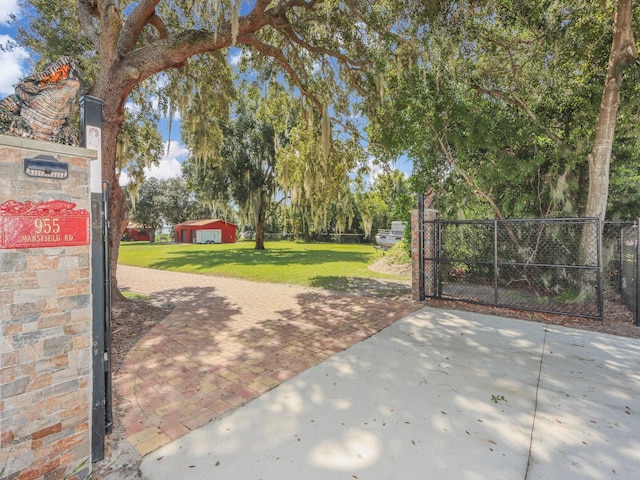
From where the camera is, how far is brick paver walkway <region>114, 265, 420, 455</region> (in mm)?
2406

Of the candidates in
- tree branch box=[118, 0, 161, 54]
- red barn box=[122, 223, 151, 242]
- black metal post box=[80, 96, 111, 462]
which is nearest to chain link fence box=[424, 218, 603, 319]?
black metal post box=[80, 96, 111, 462]

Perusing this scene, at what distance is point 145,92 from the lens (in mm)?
7672

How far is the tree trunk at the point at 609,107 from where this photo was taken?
4.88 metres

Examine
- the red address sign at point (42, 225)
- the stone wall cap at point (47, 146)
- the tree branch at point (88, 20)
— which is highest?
Result: the tree branch at point (88, 20)

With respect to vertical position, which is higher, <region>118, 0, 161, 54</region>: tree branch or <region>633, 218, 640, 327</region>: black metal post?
<region>118, 0, 161, 54</region>: tree branch

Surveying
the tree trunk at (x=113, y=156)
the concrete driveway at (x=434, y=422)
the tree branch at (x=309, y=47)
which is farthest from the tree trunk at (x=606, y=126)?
the tree trunk at (x=113, y=156)

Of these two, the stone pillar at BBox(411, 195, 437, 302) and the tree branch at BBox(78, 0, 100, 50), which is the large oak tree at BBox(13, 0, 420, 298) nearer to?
the tree branch at BBox(78, 0, 100, 50)

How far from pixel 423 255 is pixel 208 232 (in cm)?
2935

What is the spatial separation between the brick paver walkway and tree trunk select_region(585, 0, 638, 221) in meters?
3.80

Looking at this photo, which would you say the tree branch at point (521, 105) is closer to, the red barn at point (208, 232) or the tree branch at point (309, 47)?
the tree branch at point (309, 47)

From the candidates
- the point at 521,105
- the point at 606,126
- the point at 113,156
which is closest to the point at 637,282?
the point at 606,126

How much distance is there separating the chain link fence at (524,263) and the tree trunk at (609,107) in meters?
0.53

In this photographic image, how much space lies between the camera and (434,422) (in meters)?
2.23

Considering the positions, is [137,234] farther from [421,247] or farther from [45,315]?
[45,315]
